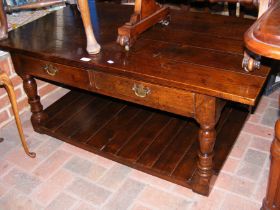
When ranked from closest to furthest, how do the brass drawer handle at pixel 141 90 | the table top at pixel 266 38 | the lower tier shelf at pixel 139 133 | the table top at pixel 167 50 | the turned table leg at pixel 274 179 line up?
the table top at pixel 266 38
the turned table leg at pixel 274 179
the table top at pixel 167 50
the brass drawer handle at pixel 141 90
the lower tier shelf at pixel 139 133

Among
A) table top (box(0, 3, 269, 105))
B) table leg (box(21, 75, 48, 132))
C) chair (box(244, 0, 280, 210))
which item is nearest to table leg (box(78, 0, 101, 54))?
table top (box(0, 3, 269, 105))

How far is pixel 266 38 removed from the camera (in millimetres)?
897

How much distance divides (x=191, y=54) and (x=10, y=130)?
4.06 feet

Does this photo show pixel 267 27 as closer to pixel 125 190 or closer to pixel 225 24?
pixel 225 24

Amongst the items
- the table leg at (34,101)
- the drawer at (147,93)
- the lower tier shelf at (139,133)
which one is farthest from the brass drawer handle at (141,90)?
the table leg at (34,101)

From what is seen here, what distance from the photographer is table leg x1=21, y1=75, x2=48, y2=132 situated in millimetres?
1819

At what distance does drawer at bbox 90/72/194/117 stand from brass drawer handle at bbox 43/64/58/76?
0.77ft

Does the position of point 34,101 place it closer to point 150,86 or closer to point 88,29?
point 88,29

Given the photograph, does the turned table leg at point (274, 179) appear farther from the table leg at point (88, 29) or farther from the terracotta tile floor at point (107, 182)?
the table leg at point (88, 29)

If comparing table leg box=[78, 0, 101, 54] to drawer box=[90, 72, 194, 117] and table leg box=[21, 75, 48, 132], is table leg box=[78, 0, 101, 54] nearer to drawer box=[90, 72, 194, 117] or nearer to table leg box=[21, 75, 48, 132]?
drawer box=[90, 72, 194, 117]

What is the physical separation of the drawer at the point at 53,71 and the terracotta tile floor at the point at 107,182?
1.45 ft

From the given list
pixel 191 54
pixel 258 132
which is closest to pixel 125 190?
pixel 191 54

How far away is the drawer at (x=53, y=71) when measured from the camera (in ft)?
5.04

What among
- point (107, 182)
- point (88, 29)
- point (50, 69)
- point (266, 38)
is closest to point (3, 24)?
point (50, 69)
